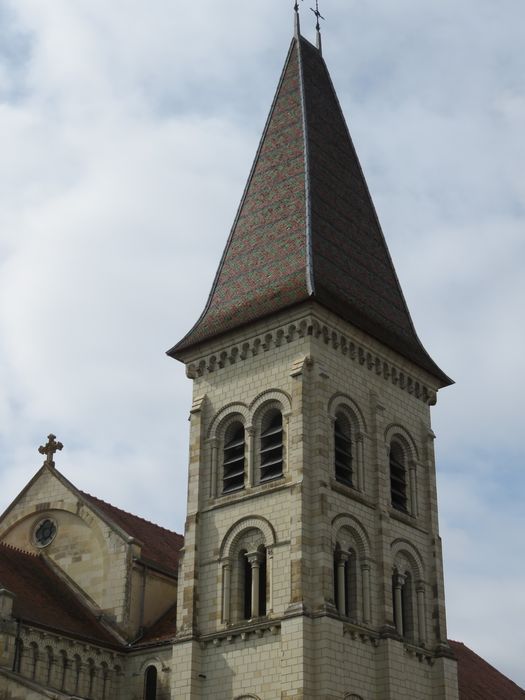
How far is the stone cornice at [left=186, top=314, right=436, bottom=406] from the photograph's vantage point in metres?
34.0

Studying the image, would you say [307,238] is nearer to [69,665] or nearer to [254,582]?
[254,582]

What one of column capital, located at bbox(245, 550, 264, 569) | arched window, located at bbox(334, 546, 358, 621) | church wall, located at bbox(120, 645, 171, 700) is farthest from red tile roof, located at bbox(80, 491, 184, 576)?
arched window, located at bbox(334, 546, 358, 621)

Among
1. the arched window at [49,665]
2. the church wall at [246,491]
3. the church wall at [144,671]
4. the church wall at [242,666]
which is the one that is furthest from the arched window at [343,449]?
the arched window at [49,665]

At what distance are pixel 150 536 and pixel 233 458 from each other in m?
6.77

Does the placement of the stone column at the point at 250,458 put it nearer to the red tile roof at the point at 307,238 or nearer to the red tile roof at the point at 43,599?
the red tile roof at the point at 307,238

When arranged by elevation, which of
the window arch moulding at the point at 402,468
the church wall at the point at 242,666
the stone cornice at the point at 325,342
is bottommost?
the church wall at the point at 242,666

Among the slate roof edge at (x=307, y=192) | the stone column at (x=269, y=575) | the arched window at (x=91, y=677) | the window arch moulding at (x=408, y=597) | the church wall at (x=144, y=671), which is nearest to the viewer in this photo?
the stone column at (x=269, y=575)

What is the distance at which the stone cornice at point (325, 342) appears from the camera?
3403 centimetres

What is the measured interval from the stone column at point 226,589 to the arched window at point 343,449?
3973 millimetres

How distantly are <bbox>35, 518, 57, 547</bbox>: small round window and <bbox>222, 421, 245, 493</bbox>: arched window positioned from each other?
7.09m

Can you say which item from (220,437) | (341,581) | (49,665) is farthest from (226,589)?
(49,665)

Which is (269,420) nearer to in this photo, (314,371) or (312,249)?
(314,371)

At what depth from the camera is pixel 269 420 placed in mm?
34094

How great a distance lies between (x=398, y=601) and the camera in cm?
3325
